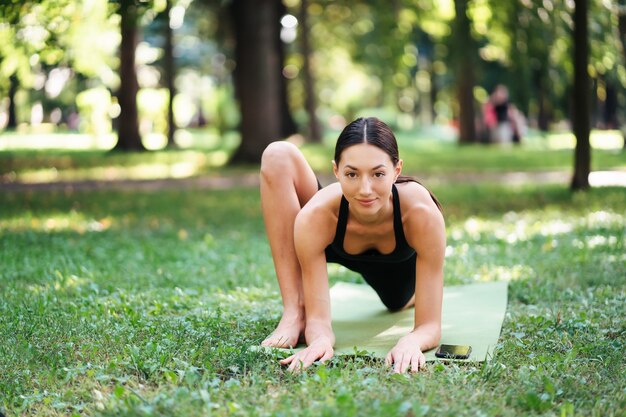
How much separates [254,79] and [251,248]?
30.1 ft

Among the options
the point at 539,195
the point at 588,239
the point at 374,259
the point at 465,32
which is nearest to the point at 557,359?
the point at 374,259

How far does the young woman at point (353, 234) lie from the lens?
3852 mm

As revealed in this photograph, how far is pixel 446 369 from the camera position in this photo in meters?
3.67

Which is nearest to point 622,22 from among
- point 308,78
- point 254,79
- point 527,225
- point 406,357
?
point 254,79

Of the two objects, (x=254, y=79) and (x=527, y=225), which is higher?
(x=254, y=79)

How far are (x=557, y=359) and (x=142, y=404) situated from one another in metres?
1.85

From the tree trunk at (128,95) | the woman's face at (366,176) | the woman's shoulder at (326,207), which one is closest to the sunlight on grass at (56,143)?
the tree trunk at (128,95)

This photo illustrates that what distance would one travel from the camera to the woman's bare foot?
4.12m

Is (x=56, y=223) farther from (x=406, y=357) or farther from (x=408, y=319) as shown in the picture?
(x=406, y=357)

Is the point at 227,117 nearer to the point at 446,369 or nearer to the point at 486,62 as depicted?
the point at 486,62

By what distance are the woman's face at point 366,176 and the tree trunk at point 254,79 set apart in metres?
12.6

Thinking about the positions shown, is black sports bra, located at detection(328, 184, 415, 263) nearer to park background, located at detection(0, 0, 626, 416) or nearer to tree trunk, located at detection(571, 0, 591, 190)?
park background, located at detection(0, 0, 626, 416)

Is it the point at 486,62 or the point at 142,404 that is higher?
the point at 486,62

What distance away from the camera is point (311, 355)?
3.81 metres
